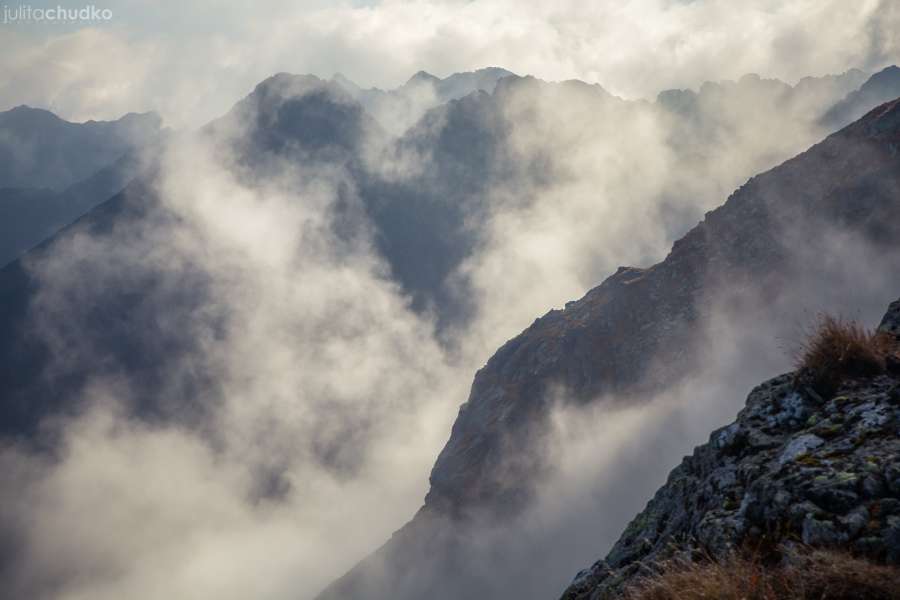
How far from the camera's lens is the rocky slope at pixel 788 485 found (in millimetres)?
6070

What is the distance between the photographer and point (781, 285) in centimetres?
7044

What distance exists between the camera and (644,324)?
89.5 m

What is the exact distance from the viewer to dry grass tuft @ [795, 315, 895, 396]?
8.73 m

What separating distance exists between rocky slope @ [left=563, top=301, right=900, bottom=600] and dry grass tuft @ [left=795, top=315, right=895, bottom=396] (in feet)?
0.59

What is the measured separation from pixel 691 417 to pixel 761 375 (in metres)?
13.2

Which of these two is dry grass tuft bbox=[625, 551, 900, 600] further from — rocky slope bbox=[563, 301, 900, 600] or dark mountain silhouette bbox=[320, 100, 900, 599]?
dark mountain silhouette bbox=[320, 100, 900, 599]

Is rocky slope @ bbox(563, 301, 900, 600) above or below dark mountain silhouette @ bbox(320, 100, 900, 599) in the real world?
below

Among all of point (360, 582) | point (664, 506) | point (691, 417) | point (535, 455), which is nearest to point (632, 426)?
point (691, 417)

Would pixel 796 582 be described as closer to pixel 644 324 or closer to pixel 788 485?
pixel 788 485

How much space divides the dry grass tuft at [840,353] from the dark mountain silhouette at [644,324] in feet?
205

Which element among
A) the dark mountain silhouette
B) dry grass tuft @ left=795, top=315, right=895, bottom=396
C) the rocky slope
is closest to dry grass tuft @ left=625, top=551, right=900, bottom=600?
the rocky slope

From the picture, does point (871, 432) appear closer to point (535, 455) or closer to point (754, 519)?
point (754, 519)

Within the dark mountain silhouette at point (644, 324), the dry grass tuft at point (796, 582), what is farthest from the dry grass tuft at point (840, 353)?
the dark mountain silhouette at point (644, 324)

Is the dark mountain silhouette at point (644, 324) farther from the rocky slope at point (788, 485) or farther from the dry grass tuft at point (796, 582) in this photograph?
the dry grass tuft at point (796, 582)
